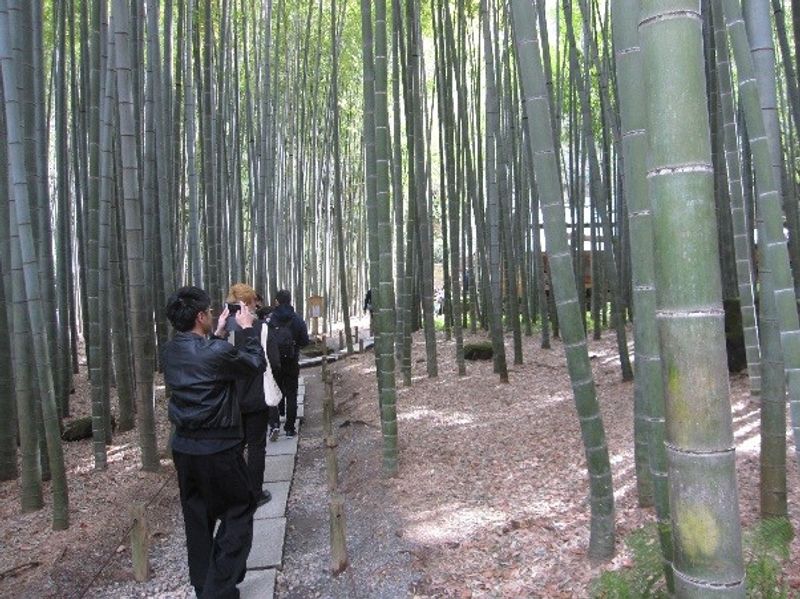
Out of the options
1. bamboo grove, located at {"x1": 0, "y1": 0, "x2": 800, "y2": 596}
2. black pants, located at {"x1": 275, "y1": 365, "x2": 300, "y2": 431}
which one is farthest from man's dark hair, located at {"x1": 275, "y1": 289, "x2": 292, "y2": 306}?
bamboo grove, located at {"x1": 0, "y1": 0, "x2": 800, "y2": 596}

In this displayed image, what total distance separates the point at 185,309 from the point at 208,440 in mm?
442

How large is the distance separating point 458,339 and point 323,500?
3.03m

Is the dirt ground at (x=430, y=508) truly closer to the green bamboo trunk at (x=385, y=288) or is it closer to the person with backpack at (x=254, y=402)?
the green bamboo trunk at (x=385, y=288)

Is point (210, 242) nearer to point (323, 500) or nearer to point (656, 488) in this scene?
point (323, 500)

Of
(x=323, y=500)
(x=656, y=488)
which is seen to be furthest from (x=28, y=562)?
(x=656, y=488)

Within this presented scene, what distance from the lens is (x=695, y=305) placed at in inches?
38.9

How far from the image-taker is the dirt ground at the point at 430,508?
259cm

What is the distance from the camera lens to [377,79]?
3.70m

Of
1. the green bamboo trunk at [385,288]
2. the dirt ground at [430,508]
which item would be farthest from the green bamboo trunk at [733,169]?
the green bamboo trunk at [385,288]

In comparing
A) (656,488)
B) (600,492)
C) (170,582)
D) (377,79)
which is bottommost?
(170,582)

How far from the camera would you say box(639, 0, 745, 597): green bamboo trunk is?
99cm

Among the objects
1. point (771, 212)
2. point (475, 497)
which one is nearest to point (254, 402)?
point (475, 497)

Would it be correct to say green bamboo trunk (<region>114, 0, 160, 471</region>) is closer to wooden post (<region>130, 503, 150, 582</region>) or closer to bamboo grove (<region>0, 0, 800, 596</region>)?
bamboo grove (<region>0, 0, 800, 596</region>)

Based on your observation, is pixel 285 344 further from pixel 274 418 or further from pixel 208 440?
pixel 208 440
